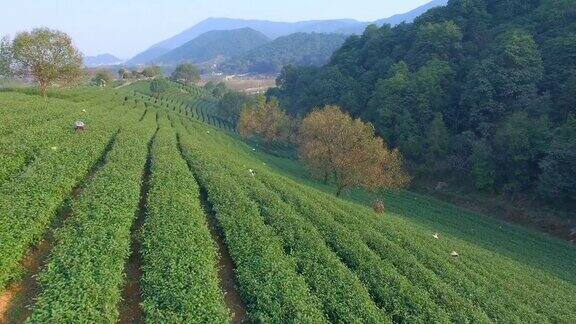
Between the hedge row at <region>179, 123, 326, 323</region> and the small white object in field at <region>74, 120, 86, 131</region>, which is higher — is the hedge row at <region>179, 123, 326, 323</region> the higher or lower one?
the lower one

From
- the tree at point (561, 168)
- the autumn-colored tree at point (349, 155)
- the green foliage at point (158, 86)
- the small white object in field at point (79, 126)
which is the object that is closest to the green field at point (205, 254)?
the small white object in field at point (79, 126)

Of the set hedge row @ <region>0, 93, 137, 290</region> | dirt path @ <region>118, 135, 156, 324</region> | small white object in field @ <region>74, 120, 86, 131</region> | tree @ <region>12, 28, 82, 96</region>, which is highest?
tree @ <region>12, 28, 82, 96</region>

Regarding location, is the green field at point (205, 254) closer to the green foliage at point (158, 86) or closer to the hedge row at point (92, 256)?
the hedge row at point (92, 256)

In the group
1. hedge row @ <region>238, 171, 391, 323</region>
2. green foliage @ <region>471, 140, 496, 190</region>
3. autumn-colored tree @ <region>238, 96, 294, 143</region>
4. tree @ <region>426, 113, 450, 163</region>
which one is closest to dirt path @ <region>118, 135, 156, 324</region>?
hedge row @ <region>238, 171, 391, 323</region>

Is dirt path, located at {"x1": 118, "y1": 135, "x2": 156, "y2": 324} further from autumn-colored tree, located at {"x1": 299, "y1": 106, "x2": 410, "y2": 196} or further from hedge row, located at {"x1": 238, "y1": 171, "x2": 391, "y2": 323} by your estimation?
autumn-colored tree, located at {"x1": 299, "y1": 106, "x2": 410, "y2": 196}

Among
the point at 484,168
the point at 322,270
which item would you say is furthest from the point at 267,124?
the point at 322,270

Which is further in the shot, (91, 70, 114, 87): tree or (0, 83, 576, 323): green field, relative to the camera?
(91, 70, 114, 87): tree
